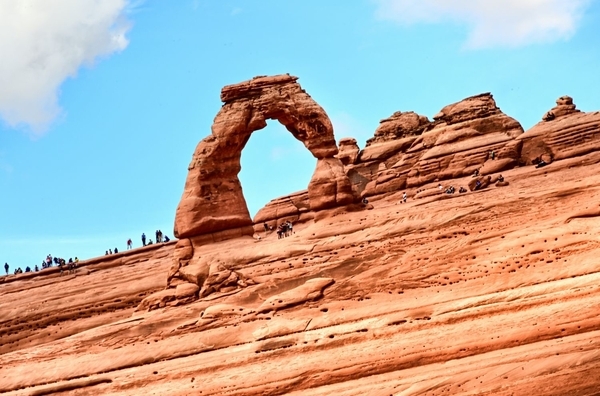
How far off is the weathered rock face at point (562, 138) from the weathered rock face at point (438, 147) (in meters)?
0.80

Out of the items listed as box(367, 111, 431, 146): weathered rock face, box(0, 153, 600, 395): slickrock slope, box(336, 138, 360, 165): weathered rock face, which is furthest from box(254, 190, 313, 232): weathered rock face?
box(0, 153, 600, 395): slickrock slope

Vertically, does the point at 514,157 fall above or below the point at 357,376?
above

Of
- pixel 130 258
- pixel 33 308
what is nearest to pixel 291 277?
pixel 33 308

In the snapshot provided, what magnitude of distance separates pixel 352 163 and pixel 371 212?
2511 centimetres

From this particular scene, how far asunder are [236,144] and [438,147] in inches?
709

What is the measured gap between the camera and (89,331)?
32.2m

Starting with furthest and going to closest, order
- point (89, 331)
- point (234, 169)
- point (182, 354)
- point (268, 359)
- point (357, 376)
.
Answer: point (234, 169)
point (89, 331)
point (182, 354)
point (268, 359)
point (357, 376)

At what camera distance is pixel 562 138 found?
40219mm

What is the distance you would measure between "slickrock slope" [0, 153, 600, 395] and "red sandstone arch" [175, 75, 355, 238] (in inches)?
Result: 53.6

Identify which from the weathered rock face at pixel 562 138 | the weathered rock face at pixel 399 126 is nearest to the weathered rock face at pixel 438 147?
the weathered rock face at pixel 399 126

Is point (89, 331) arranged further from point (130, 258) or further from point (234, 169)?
point (130, 258)

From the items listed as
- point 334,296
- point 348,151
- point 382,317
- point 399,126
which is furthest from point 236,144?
point 399,126

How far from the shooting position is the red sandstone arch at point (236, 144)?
3478cm

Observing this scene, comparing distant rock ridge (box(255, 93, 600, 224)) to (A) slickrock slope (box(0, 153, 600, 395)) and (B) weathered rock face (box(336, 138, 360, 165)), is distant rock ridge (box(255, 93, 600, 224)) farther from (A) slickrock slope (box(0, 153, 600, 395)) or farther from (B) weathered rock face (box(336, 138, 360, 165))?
(A) slickrock slope (box(0, 153, 600, 395))
